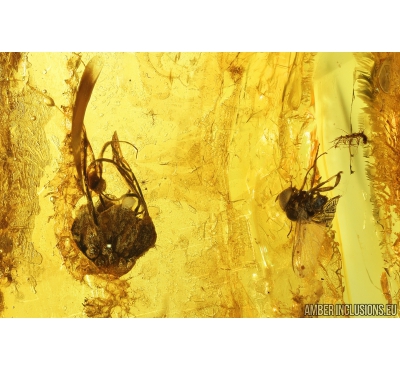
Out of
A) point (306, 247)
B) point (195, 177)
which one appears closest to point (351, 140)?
point (306, 247)

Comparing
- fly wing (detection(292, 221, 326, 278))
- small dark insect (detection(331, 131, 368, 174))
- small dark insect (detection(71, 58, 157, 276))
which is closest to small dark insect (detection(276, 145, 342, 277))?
fly wing (detection(292, 221, 326, 278))

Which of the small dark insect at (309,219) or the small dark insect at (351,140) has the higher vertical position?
the small dark insect at (351,140)

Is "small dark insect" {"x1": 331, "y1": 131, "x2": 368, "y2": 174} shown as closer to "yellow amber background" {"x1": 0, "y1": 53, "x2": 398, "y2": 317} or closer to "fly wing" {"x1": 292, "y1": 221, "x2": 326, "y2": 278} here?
"yellow amber background" {"x1": 0, "y1": 53, "x2": 398, "y2": 317}

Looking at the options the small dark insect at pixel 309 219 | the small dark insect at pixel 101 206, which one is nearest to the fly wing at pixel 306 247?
the small dark insect at pixel 309 219

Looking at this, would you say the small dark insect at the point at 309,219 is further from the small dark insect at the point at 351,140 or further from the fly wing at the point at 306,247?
the small dark insect at the point at 351,140

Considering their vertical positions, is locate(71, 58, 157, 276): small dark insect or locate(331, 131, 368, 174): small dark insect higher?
locate(331, 131, 368, 174): small dark insect
